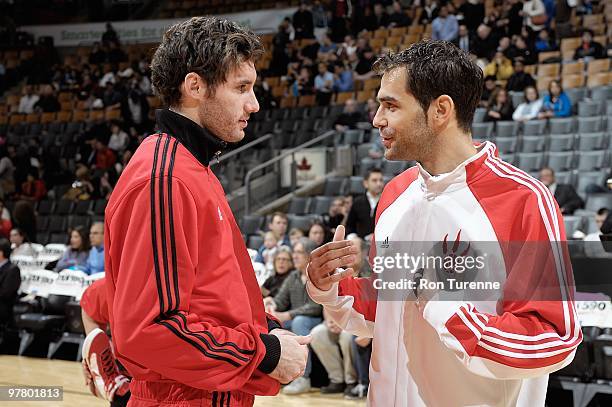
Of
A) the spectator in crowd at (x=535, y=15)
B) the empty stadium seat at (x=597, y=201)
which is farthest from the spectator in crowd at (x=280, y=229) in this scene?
the spectator in crowd at (x=535, y=15)

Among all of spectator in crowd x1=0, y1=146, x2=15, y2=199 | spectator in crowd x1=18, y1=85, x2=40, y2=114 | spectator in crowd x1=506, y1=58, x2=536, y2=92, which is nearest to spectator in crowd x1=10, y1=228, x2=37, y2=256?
spectator in crowd x1=0, y1=146, x2=15, y2=199

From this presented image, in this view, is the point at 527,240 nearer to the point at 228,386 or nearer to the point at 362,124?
the point at 228,386

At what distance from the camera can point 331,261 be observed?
7.48 feet

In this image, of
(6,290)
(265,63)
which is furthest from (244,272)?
(265,63)

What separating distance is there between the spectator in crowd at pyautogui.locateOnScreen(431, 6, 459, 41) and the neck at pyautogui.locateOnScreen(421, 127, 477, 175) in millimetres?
11395

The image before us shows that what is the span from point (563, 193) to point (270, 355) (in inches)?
296

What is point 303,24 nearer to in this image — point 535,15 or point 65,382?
point 535,15

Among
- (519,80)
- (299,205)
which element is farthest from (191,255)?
(519,80)

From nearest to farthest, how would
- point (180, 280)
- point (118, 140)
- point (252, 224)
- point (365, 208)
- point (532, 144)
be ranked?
point (180, 280), point (365, 208), point (532, 144), point (252, 224), point (118, 140)

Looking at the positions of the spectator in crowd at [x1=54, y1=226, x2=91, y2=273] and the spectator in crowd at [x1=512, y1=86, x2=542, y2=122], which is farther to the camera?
the spectator in crowd at [x1=512, y1=86, x2=542, y2=122]

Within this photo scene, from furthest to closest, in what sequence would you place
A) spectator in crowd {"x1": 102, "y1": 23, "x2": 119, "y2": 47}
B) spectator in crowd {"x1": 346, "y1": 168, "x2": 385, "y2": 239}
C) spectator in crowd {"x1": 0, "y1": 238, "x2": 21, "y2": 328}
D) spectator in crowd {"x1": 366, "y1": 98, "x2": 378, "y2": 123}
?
spectator in crowd {"x1": 102, "y1": 23, "x2": 119, "y2": 47}
spectator in crowd {"x1": 366, "y1": 98, "x2": 378, "y2": 123}
spectator in crowd {"x1": 0, "y1": 238, "x2": 21, "y2": 328}
spectator in crowd {"x1": 346, "y1": 168, "x2": 385, "y2": 239}

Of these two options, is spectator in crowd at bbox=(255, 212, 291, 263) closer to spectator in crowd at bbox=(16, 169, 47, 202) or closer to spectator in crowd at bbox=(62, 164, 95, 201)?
spectator in crowd at bbox=(62, 164, 95, 201)

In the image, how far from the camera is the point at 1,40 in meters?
20.0

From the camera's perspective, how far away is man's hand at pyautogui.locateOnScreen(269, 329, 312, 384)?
2064 millimetres
